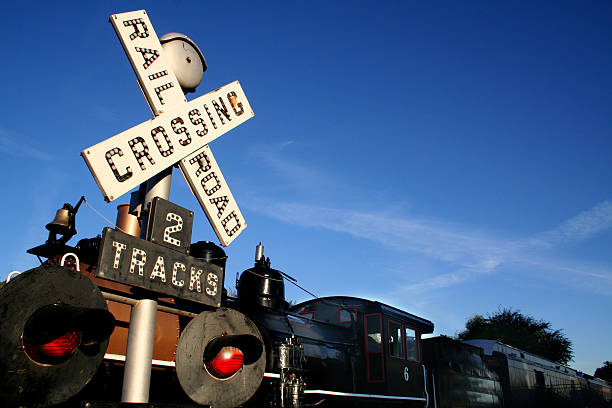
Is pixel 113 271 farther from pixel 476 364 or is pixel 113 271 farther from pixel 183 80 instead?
pixel 476 364

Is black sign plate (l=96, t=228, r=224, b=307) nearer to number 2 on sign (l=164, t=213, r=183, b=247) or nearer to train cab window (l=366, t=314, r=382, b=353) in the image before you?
number 2 on sign (l=164, t=213, r=183, b=247)

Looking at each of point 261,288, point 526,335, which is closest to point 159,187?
point 261,288

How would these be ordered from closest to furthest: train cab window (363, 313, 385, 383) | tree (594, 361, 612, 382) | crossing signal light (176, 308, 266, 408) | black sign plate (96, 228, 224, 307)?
black sign plate (96, 228, 224, 307) → crossing signal light (176, 308, 266, 408) → train cab window (363, 313, 385, 383) → tree (594, 361, 612, 382)

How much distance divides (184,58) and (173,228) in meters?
1.39

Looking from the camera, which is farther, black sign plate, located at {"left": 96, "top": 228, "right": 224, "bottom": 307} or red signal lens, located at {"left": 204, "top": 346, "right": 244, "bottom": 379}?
red signal lens, located at {"left": 204, "top": 346, "right": 244, "bottom": 379}

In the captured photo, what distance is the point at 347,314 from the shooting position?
35.2 feet

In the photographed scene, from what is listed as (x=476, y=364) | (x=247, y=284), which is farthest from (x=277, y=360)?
(x=476, y=364)

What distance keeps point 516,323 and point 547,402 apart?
3825 centimetres

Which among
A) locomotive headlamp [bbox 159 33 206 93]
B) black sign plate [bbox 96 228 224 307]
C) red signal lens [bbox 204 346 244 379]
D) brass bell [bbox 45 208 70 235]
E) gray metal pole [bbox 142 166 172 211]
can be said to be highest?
locomotive headlamp [bbox 159 33 206 93]

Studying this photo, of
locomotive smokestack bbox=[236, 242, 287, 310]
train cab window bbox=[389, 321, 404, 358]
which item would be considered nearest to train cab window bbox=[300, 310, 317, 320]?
locomotive smokestack bbox=[236, 242, 287, 310]

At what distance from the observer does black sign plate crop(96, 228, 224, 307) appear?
8.26ft

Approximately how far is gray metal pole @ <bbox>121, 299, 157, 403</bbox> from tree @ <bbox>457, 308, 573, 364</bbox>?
179 feet

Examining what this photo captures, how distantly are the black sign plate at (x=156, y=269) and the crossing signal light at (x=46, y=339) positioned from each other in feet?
0.77

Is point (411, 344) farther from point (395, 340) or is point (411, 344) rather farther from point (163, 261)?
point (163, 261)
